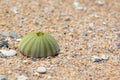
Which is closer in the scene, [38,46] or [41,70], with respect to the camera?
[41,70]

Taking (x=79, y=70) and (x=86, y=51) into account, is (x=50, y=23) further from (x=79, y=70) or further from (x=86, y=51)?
(x=79, y=70)

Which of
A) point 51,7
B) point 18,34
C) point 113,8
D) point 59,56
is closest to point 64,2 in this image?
point 51,7

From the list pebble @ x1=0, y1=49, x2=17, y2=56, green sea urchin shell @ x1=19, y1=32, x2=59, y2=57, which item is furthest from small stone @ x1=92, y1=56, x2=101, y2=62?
pebble @ x1=0, y1=49, x2=17, y2=56

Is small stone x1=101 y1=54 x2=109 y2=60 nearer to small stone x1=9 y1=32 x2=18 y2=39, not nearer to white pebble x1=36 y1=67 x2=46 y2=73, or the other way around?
white pebble x1=36 y1=67 x2=46 y2=73

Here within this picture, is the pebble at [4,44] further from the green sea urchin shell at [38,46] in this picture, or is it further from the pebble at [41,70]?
the pebble at [41,70]

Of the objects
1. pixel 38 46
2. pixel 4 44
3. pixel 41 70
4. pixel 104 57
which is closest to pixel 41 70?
pixel 41 70

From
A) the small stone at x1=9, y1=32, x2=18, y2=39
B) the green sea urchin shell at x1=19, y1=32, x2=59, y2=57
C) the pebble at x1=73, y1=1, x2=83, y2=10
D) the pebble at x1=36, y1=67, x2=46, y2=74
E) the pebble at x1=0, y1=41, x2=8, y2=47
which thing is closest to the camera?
the pebble at x1=36, y1=67, x2=46, y2=74

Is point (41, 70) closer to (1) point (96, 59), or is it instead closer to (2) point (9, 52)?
(2) point (9, 52)

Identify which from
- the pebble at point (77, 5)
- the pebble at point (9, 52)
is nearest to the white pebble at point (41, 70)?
the pebble at point (9, 52)
